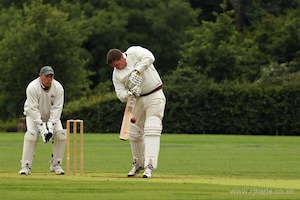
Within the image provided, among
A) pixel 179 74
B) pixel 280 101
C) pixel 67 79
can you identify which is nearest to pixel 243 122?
pixel 280 101

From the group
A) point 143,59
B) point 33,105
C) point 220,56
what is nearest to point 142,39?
point 220,56

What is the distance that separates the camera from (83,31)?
6412 cm

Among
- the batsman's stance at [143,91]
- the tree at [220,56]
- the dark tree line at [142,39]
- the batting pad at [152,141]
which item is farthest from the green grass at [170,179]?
the tree at [220,56]

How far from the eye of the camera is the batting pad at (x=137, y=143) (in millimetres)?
16141

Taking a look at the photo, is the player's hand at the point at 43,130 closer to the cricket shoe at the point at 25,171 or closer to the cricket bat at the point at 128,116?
the cricket shoe at the point at 25,171

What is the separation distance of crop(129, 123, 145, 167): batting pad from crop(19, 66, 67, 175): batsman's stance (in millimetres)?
1240

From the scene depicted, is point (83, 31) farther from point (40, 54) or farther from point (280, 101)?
point (280, 101)

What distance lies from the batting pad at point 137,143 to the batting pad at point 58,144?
4.03 feet

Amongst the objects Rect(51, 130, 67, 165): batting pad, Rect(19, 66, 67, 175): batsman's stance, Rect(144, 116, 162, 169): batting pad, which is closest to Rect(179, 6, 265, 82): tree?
Rect(51, 130, 67, 165): batting pad

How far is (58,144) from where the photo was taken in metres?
17.0

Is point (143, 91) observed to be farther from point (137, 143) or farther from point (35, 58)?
point (35, 58)

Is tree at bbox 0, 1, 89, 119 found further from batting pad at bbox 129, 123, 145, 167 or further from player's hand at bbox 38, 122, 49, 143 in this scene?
batting pad at bbox 129, 123, 145, 167

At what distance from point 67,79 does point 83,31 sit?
12.1 m

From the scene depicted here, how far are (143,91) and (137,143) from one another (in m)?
0.93
